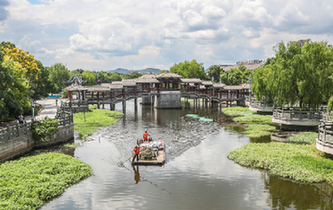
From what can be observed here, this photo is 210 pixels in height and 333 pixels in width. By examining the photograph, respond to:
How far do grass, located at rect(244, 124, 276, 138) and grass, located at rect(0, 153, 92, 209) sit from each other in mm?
19625

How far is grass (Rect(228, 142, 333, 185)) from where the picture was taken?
17.0 metres

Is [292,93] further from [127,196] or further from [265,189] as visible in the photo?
[127,196]

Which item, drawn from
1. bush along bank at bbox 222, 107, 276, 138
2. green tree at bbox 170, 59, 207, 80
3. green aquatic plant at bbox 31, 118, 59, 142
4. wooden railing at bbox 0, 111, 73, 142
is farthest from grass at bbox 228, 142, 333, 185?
green tree at bbox 170, 59, 207, 80

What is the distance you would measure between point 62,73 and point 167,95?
58.8 m

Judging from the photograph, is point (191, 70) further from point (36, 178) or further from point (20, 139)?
point (36, 178)

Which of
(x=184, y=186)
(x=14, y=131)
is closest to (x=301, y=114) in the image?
(x=184, y=186)

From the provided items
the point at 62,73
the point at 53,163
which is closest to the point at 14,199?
the point at 53,163

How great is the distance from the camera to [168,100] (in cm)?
6109

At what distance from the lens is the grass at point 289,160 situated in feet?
55.7

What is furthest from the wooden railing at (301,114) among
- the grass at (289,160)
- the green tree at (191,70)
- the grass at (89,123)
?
the green tree at (191,70)

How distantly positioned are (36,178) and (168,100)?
152 ft

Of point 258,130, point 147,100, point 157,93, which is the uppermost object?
point 157,93

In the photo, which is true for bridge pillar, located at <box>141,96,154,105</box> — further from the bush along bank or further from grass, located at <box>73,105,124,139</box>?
the bush along bank

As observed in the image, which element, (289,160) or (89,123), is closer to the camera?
(289,160)
